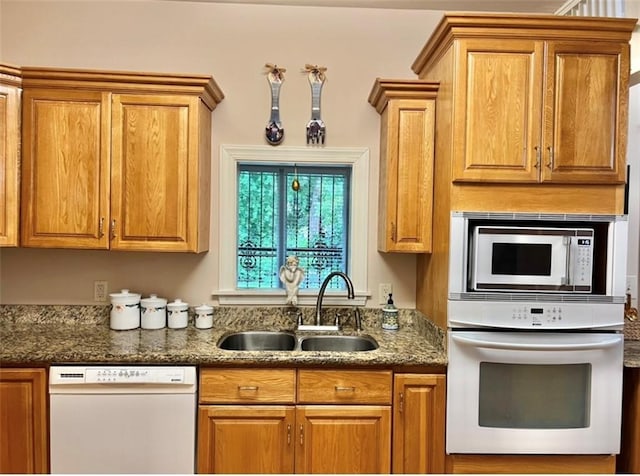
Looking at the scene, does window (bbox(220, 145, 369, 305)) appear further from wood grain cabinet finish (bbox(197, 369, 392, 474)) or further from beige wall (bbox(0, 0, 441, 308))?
wood grain cabinet finish (bbox(197, 369, 392, 474))

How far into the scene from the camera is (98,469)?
1.99 metres

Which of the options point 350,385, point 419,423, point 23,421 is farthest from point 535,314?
point 23,421

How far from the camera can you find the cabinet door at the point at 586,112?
200 centimetres

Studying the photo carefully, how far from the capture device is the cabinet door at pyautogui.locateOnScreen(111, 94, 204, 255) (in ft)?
7.47

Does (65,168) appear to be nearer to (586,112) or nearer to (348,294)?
(348,294)

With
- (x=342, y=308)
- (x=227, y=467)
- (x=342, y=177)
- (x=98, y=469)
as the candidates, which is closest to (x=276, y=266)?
(x=342, y=308)

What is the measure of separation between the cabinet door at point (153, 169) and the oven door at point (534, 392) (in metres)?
1.47

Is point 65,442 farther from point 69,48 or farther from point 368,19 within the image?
point 368,19

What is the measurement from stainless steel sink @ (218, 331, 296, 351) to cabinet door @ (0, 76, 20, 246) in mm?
1227

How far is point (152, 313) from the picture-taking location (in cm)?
247

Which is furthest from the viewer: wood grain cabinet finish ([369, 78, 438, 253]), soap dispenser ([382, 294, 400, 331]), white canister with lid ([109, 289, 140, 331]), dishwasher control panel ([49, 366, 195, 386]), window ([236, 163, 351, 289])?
window ([236, 163, 351, 289])

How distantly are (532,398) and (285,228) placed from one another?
1572mm

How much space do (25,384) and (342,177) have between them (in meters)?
1.92

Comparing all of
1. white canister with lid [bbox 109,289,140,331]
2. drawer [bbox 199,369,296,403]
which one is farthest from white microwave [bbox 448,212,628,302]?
white canister with lid [bbox 109,289,140,331]
